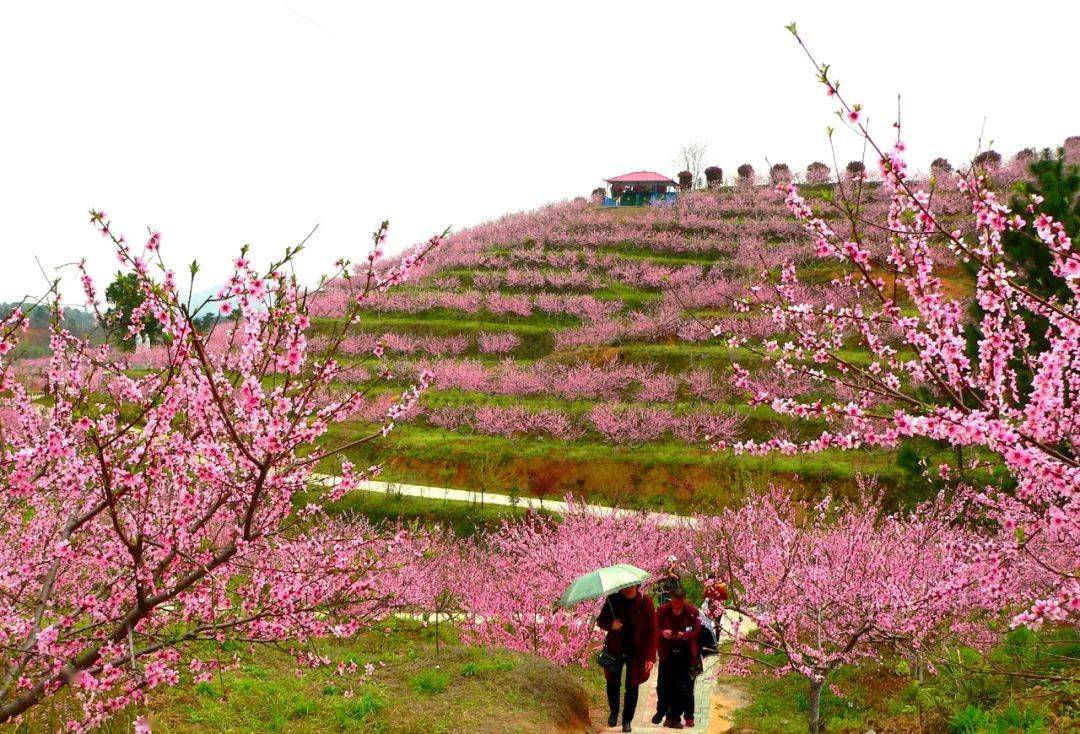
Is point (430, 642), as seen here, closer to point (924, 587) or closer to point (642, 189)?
point (924, 587)

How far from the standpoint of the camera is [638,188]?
219ft

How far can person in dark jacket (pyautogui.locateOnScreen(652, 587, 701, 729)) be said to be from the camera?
336 inches

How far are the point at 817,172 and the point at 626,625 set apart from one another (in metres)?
63.2

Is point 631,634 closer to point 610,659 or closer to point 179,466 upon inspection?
point 610,659

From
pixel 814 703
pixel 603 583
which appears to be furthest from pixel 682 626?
pixel 814 703

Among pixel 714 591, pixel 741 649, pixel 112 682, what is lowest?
pixel 741 649

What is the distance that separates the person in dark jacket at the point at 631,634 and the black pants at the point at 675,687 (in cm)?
44

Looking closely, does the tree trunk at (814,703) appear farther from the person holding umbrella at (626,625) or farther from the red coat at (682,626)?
the person holding umbrella at (626,625)

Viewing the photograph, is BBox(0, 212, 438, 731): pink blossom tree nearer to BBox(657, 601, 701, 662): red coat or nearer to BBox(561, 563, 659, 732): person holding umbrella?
BBox(561, 563, 659, 732): person holding umbrella

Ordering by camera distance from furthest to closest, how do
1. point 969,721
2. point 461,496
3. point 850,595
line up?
point 461,496, point 850,595, point 969,721

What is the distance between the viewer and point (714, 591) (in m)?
11.7

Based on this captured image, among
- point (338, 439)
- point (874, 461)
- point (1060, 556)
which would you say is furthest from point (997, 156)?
point (1060, 556)

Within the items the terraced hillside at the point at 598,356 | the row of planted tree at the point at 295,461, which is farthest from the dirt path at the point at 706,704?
the terraced hillside at the point at 598,356

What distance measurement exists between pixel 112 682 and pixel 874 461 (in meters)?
22.8
